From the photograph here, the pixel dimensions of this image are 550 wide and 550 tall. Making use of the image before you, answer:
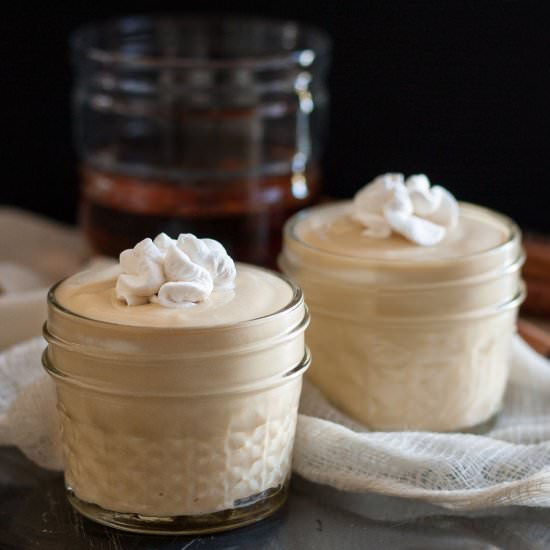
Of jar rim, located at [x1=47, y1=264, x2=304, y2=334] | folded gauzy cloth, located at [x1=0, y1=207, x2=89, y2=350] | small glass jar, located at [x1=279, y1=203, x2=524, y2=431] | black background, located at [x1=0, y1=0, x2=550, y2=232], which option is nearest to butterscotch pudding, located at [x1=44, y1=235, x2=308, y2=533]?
jar rim, located at [x1=47, y1=264, x2=304, y2=334]

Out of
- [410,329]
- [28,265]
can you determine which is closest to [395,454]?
[410,329]

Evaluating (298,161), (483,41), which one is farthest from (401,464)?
(483,41)

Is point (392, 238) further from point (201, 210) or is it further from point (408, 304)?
point (201, 210)

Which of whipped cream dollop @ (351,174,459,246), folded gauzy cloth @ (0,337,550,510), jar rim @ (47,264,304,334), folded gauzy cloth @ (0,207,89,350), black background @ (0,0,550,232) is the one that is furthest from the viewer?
black background @ (0,0,550,232)

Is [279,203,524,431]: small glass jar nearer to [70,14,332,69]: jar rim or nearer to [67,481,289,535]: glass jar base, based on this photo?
[67,481,289,535]: glass jar base

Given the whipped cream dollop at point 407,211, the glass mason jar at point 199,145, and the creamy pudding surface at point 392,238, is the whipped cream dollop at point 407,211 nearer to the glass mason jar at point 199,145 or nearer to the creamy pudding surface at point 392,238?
the creamy pudding surface at point 392,238

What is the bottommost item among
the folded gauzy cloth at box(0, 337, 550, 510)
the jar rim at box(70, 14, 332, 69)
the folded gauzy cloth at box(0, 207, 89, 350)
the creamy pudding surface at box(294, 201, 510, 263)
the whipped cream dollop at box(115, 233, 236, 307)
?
the folded gauzy cloth at box(0, 207, 89, 350)
